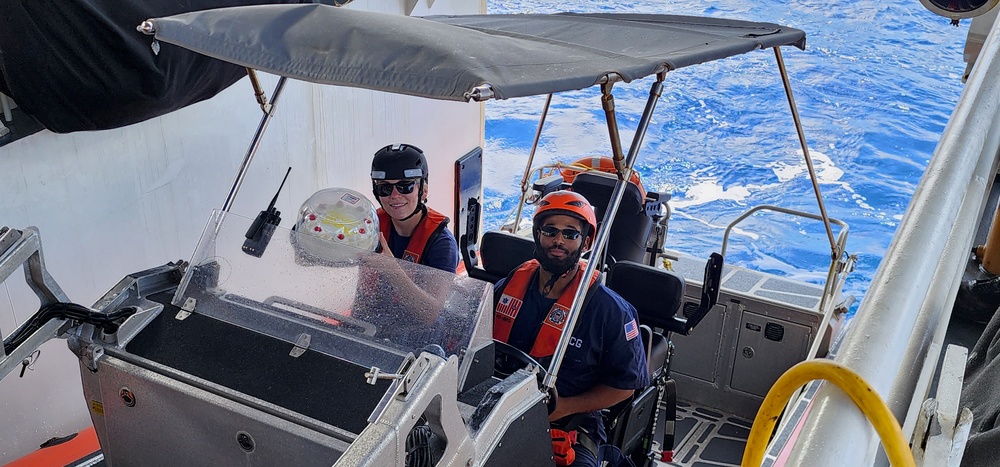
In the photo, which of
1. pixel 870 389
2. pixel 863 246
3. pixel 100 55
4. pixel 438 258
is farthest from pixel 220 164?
pixel 863 246

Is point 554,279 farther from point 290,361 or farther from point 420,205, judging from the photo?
point 290,361

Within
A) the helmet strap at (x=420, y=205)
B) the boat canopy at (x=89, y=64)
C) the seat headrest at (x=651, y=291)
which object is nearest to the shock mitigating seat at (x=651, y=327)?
the seat headrest at (x=651, y=291)

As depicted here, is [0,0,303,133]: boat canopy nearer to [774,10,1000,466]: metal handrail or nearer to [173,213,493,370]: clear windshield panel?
[173,213,493,370]: clear windshield panel

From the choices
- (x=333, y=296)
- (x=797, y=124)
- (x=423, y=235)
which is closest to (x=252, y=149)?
(x=423, y=235)

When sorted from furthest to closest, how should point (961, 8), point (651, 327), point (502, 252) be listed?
point (961, 8) → point (502, 252) → point (651, 327)

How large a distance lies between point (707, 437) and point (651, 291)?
81.2 inches

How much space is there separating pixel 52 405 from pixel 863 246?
17912 mm

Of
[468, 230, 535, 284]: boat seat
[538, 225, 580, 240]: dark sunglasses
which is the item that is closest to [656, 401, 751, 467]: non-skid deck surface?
[468, 230, 535, 284]: boat seat

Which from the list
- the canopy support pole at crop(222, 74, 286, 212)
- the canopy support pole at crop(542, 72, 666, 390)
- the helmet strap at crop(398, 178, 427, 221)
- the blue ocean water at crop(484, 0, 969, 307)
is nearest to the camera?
the canopy support pole at crop(542, 72, 666, 390)

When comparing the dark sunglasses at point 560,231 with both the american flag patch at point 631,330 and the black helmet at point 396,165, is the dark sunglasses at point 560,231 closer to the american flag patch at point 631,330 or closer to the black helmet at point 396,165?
the american flag patch at point 631,330

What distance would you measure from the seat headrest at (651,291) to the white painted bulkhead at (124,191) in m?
2.61

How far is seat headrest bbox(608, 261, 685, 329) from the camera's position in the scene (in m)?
Answer: 3.94

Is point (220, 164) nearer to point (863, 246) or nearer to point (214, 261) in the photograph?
point (214, 261)

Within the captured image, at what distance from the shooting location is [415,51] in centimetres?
235
